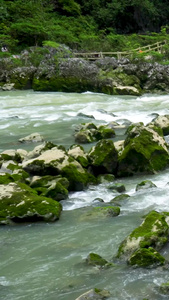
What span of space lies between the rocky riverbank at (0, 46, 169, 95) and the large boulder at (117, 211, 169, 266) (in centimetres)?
1859

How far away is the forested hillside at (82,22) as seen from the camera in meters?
32.5

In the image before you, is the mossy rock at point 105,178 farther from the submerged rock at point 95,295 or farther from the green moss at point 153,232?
the submerged rock at point 95,295

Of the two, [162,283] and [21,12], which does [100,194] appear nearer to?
[162,283]

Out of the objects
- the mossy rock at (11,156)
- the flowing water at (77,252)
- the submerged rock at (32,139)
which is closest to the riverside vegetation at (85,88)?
the mossy rock at (11,156)

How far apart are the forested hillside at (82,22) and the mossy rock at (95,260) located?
27175 millimetres

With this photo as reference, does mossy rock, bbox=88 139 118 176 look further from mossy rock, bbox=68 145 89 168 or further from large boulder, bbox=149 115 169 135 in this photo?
large boulder, bbox=149 115 169 135

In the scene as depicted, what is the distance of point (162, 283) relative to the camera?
4613 millimetres

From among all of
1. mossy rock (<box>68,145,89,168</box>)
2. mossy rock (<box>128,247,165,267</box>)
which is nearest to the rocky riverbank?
mossy rock (<box>68,145,89,168</box>)

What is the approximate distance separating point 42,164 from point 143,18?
39148 mm

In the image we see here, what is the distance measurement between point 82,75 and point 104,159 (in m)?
16.8

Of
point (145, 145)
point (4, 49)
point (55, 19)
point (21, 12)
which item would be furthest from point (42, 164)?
point (55, 19)

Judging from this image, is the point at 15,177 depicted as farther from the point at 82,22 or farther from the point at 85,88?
the point at 82,22

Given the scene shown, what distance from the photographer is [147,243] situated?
5.19 m

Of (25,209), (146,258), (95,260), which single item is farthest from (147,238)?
(25,209)
